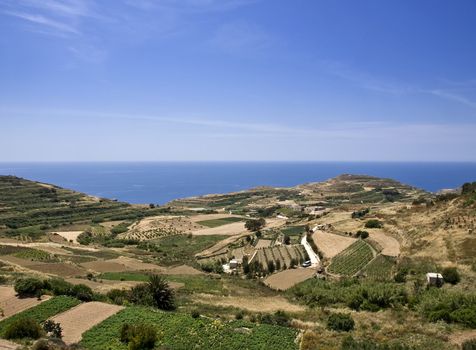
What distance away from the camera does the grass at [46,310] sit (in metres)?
24.7

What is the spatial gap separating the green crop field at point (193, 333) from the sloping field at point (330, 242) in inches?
1356

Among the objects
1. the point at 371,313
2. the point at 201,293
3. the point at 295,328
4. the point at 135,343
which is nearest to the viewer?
the point at 135,343

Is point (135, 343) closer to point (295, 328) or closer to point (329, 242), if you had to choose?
point (295, 328)

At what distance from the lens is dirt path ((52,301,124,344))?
23531mm

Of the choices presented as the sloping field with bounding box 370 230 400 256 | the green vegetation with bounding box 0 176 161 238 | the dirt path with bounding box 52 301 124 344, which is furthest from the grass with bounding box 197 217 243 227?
the dirt path with bounding box 52 301 124 344

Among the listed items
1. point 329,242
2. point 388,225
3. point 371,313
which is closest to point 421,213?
point 388,225

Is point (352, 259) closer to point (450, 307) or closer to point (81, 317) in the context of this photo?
point (450, 307)

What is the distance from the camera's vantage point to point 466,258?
131 ft

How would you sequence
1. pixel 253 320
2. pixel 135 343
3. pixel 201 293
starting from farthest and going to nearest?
pixel 201 293 → pixel 253 320 → pixel 135 343

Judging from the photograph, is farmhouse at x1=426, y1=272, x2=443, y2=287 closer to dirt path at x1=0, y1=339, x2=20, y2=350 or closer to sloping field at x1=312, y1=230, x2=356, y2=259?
sloping field at x1=312, y1=230, x2=356, y2=259

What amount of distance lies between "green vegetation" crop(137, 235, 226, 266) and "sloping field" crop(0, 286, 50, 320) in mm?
29048

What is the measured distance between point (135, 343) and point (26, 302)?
11.1m

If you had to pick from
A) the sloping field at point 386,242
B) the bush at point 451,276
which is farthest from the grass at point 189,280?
the sloping field at point 386,242

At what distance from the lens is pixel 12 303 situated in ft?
91.0
